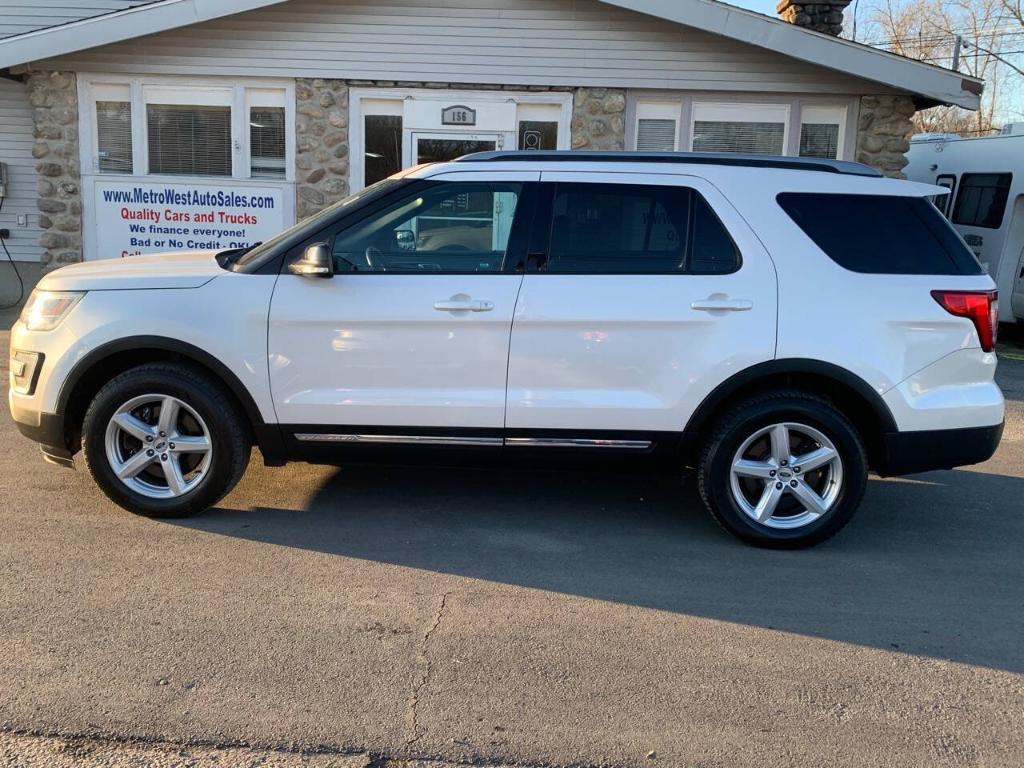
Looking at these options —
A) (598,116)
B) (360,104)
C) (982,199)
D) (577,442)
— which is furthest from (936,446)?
(982,199)

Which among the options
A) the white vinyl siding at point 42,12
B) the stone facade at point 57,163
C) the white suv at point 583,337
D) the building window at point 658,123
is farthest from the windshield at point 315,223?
the white vinyl siding at point 42,12

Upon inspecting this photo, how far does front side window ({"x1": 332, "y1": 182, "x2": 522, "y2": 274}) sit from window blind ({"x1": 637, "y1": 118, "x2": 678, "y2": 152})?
7276 mm

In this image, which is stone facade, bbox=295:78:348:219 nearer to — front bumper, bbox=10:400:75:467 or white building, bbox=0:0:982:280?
white building, bbox=0:0:982:280

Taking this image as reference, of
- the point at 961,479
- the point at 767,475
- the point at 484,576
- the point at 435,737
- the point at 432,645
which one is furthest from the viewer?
the point at 961,479

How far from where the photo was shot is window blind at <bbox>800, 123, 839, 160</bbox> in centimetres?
1142

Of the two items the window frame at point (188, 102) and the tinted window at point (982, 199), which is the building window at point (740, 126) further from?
the window frame at point (188, 102)

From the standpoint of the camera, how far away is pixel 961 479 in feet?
20.2

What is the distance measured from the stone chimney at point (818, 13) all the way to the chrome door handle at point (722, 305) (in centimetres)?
960

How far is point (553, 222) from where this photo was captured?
4656mm

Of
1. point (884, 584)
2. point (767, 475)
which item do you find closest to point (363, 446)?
point (767, 475)

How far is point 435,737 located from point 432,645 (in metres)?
0.63

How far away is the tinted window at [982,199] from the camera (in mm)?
13016

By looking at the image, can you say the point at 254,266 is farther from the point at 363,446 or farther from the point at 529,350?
the point at 529,350

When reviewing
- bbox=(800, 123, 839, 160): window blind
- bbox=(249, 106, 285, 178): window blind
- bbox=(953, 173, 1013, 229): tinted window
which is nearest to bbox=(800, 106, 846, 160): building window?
bbox=(800, 123, 839, 160): window blind
